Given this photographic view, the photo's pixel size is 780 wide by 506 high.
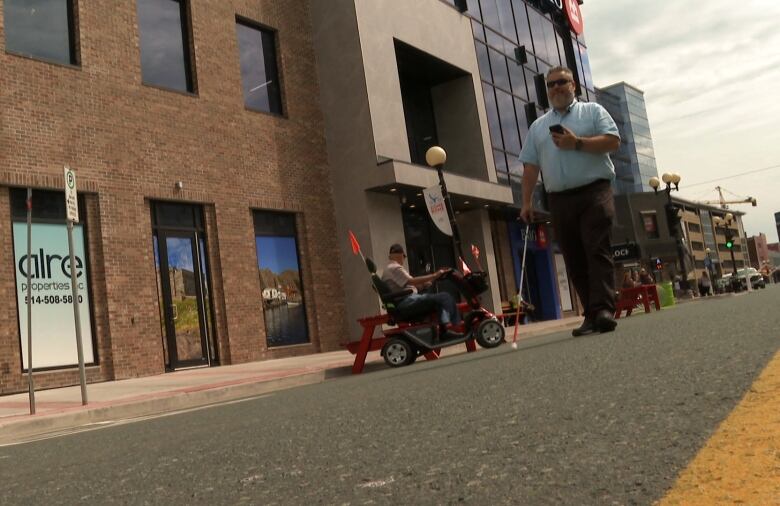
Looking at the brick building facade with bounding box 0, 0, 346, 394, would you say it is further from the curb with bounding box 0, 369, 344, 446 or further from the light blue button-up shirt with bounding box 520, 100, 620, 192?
Answer: the light blue button-up shirt with bounding box 520, 100, 620, 192

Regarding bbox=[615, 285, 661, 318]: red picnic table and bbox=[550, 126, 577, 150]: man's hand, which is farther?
bbox=[615, 285, 661, 318]: red picnic table

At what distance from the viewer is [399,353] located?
10188 millimetres

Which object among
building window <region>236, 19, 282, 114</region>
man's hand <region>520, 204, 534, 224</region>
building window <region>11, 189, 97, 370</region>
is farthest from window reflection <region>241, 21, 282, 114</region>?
man's hand <region>520, 204, 534, 224</region>

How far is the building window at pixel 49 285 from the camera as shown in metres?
12.5

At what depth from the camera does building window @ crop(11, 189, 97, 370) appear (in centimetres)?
1247

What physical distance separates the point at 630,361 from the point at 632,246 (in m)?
34.1

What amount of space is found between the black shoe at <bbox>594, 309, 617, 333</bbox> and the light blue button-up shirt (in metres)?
1.12

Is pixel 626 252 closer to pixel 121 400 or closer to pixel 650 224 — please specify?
pixel 650 224

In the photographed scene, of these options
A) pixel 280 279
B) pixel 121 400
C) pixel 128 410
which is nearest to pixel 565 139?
pixel 128 410

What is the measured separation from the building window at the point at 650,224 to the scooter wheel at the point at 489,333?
53.6m

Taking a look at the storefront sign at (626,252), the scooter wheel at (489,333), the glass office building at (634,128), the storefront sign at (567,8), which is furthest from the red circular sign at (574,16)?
the glass office building at (634,128)

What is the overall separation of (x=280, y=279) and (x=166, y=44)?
5893mm

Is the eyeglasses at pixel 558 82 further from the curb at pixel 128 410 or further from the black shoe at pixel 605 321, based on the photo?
the curb at pixel 128 410

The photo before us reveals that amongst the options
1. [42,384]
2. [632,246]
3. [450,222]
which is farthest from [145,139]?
[632,246]
